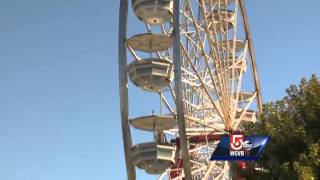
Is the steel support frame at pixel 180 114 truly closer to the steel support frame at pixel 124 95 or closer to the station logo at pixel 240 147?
the station logo at pixel 240 147

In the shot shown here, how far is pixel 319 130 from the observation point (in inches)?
1031

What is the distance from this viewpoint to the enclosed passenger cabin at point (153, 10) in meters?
36.3

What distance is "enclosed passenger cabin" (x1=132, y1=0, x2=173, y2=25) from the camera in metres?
36.3

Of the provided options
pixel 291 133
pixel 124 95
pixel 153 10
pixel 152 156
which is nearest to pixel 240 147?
pixel 291 133

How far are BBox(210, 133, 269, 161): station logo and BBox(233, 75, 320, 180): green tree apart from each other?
13.2 inches

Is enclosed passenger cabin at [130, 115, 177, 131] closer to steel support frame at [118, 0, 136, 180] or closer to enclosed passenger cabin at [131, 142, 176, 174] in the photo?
steel support frame at [118, 0, 136, 180]

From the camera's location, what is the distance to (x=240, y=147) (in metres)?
29.1

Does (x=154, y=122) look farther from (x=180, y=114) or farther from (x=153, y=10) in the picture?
(x=153, y=10)

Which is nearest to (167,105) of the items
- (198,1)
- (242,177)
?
(198,1)

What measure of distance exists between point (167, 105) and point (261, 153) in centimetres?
1161

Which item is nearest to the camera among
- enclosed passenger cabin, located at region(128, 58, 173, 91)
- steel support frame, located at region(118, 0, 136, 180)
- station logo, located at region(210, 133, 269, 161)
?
station logo, located at region(210, 133, 269, 161)

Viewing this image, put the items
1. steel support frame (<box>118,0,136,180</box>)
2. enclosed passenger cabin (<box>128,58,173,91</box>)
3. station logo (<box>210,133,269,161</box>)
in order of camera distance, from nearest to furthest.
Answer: station logo (<box>210,133,269,161</box>) < steel support frame (<box>118,0,136,180</box>) < enclosed passenger cabin (<box>128,58,173,91</box>)

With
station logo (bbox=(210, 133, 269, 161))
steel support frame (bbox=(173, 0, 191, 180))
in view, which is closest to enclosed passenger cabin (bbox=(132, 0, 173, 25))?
steel support frame (bbox=(173, 0, 191, 180))

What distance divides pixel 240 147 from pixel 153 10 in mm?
10586
